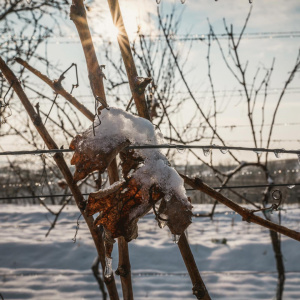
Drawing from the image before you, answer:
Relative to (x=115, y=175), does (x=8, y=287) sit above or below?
below

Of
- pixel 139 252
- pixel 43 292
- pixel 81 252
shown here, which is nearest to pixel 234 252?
pixel 139 252

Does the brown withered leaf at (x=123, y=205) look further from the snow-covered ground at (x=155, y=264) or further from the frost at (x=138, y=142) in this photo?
the snow-covered ground at (x=155, y=264)

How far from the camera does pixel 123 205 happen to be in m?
0.54

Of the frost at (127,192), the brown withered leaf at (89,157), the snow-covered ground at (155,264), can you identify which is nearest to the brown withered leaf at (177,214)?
the frost at (127,192)

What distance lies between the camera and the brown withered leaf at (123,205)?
0.54 meters

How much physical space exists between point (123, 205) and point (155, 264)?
5445mm

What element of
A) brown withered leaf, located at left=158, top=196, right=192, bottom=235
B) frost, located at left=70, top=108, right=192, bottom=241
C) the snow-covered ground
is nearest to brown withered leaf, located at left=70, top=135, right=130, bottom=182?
frost, located at left=70, top=108, right=192, bottom=241

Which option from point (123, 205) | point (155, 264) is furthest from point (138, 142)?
point (155, 264)

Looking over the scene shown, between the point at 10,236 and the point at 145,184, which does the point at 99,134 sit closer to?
the point at 145,184

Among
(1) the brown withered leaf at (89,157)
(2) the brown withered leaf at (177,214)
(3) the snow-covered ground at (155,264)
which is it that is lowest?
(3) the snow-covered ground at (155,264)

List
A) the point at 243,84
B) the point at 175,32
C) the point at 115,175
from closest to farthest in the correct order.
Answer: the point at 115,175 → the point at 243,84 → the point at 175,32

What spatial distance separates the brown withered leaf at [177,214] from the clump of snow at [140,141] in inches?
0.5

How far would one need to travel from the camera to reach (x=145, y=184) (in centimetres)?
54

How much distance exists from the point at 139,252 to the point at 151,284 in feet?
4.62
